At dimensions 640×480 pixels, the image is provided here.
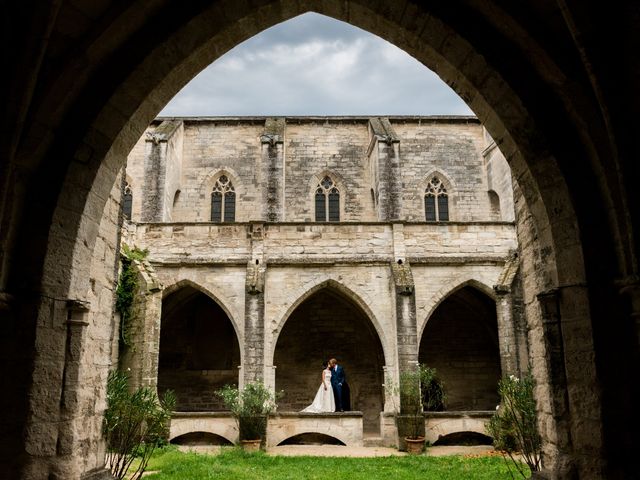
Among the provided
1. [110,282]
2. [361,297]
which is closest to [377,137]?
[361,297]

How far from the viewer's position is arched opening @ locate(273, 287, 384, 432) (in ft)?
50.2

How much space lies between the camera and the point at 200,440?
39.1 ft

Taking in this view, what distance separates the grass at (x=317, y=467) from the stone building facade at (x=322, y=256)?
2467mm

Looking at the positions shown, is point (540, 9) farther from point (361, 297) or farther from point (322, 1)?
point (361, 297)

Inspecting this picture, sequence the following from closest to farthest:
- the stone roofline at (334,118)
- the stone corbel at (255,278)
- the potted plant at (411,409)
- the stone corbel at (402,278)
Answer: the potted plant at (411,409), the stone corbel at (402,278), the stone corbel at (255,278), the stone roofline at (334,118)

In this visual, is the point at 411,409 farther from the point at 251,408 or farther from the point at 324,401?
the point at 251,408

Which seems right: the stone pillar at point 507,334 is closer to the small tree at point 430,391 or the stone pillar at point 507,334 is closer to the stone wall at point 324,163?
the small tree at point 430,391

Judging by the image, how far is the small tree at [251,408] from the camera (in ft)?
36.7

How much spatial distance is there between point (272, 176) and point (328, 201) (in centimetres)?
280

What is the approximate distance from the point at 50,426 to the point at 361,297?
32.4 feet

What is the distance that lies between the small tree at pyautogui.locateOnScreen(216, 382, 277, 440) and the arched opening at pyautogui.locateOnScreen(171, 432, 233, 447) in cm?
73

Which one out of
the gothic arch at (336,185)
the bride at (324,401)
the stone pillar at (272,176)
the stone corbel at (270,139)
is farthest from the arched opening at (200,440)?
the stone corbel at (270,139)

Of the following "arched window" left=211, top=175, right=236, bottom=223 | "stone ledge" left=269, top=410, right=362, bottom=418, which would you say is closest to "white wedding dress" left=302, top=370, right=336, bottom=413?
"stone ledge" left=269, top=410, right=362, bottom=418

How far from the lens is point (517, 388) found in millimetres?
5742
